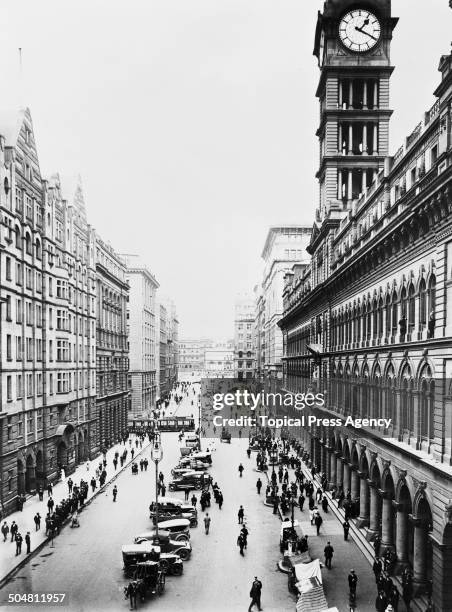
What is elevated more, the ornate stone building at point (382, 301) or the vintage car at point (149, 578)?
the ornate stone building at point (382, 301)

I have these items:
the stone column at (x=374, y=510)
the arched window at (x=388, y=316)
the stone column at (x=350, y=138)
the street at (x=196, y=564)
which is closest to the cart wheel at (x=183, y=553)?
the street at (x=196, y=564)

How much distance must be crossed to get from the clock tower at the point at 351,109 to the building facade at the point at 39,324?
24079mm

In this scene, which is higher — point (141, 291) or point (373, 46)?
point (373, 46)

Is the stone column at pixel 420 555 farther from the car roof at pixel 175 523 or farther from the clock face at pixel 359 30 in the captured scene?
the clock face at pixel 359 30

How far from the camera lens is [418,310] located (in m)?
27.6

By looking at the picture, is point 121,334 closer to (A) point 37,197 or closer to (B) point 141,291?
(B) point 141,291

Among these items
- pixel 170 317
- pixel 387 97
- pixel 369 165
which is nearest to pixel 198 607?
pixel 369 165

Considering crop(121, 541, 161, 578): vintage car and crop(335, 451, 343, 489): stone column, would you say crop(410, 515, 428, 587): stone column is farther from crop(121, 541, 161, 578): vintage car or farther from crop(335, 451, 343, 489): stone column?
crop(335, 451, 343, 489): stone column

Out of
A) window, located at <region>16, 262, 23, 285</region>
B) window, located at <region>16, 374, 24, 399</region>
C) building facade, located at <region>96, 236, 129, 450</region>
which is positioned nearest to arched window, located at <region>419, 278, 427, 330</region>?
window, located at <region>16, 374, 24, 399</region>

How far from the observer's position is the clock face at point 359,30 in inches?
2169

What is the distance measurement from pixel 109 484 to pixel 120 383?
33788mm

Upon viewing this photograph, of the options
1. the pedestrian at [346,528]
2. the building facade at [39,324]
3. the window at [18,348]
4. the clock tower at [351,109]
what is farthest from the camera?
the clock tower at [351,109]

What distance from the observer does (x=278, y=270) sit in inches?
4311

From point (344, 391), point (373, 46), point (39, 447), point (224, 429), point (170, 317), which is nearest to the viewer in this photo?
point (344, 391)
